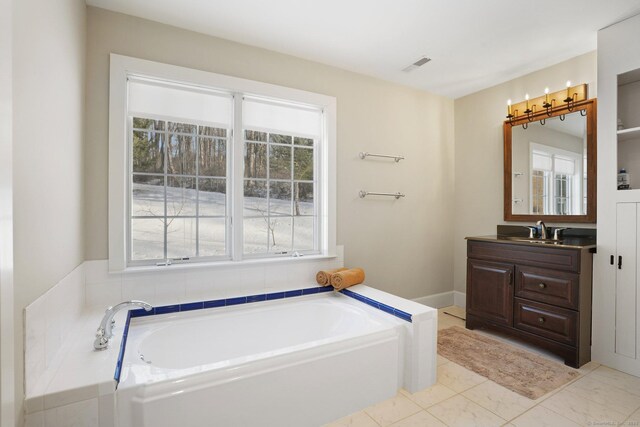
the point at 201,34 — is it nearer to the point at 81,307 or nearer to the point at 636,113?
the point at 81,307

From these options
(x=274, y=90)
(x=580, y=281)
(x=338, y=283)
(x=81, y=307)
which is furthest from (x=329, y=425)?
(x=274, y=90)

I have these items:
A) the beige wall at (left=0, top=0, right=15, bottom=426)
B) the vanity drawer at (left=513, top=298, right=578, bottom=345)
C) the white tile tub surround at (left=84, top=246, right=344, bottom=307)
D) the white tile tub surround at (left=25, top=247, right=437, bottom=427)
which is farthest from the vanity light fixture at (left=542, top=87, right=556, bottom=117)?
the beige wall at (left=0, top=0, right=15, bottom=426)

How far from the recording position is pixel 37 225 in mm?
1320

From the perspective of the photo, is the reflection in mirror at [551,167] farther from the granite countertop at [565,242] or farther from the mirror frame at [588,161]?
the granite countertop at [565,242]

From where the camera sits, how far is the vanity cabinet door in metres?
2.85

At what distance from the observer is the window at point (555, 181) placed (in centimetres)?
281

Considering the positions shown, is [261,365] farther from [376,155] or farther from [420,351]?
[376,155]

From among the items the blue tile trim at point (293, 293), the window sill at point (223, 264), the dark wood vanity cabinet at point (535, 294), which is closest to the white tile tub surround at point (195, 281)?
the window sill at point (223, 264)

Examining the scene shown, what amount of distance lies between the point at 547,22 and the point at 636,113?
1.01 meters

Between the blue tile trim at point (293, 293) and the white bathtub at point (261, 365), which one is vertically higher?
the blue tile trim at point (293, 293)

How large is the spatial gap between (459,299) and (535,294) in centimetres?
129

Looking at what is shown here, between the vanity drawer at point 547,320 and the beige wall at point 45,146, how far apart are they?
3220 mm

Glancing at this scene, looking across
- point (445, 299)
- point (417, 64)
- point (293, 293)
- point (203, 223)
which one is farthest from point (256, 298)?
point (417, 64)

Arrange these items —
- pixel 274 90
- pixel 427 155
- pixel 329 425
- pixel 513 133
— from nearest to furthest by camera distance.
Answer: pixel 329 425 < pixel 274 90 < pixel 513 133 < pixel 427 155
